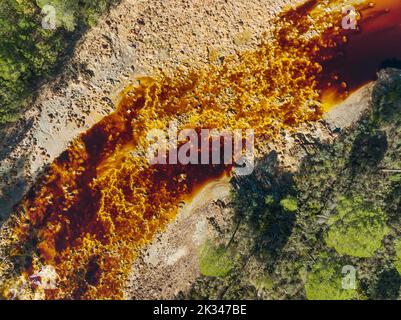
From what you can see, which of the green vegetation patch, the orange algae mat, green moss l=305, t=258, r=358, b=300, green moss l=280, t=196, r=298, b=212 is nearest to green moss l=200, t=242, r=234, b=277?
the orange algae mat

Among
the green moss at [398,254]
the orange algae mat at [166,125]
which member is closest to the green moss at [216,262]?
the orange algae mat at [166,125]

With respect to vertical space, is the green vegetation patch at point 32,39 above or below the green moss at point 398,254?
above

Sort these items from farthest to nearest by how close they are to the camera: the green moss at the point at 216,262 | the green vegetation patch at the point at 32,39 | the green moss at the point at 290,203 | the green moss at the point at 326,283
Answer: the green moss at the point at 290,203, the green moss at the point at 216,262, the green vegetation patch at the point at 32,39, the green moss at the point at 326,283

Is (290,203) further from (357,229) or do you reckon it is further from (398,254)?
(398,254)

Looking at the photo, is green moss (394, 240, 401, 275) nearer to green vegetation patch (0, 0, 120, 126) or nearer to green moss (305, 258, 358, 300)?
green moss (305, 258, 358, 300)

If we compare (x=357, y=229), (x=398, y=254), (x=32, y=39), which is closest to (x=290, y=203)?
(x=357, y=229)

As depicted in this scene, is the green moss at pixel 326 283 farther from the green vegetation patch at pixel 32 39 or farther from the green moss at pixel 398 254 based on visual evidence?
the green vegetation patch at pixel 32 39
